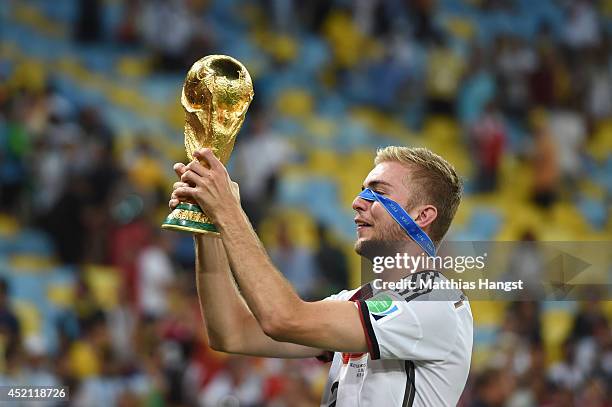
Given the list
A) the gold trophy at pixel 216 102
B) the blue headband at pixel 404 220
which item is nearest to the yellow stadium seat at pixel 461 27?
the blue headband at pixel 404 220

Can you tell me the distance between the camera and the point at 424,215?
405 cm

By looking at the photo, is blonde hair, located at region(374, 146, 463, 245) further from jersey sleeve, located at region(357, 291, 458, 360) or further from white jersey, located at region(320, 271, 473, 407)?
jersey sleeve, located at region(357, 291, 458, 360)

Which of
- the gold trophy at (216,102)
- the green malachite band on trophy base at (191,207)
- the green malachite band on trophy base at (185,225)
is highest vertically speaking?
the gold trophy at (216,102)

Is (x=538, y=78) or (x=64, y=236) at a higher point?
(x=538, y=78)

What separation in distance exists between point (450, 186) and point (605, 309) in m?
6.54

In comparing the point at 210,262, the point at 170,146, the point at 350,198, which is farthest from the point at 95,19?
the point at 210,262

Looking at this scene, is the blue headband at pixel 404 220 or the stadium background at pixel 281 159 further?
the stadium background at pixel 281 159

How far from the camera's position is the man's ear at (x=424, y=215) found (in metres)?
4.04

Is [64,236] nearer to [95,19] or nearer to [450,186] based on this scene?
[95,19]

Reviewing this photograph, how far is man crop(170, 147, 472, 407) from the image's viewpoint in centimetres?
360

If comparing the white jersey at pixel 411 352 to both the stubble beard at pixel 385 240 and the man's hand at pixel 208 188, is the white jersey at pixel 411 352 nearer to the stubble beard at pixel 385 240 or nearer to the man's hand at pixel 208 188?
the stubble beard at pixel 385 240

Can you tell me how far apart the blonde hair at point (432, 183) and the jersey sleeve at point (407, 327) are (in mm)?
348

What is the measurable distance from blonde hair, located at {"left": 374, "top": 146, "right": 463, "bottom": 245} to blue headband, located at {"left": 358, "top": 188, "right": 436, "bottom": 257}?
59mm

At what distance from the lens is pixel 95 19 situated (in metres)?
14.4
